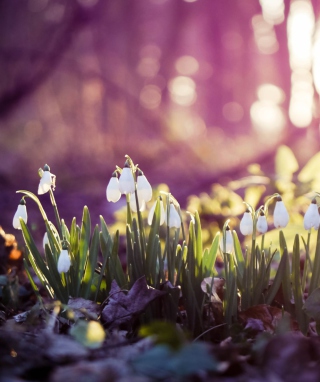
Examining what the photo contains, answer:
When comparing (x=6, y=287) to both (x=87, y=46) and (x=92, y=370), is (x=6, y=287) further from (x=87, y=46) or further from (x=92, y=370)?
(x=87, y=46)

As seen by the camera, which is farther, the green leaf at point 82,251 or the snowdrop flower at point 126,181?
the green leaf at point 82,251

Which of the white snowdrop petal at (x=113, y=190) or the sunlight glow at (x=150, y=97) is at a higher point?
the sunlight glow at (x=150, y=97)

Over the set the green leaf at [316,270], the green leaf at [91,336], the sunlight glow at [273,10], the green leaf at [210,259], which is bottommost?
the green leaf at [91,336]

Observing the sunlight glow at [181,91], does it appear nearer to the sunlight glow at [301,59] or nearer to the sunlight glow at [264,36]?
the sunlight glow at [264,36]

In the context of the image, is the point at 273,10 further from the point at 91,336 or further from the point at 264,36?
the point at 91,336

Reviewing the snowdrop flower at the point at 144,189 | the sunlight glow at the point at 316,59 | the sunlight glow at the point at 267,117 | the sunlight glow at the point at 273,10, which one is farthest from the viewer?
the sunlight glow at the point at 267,117

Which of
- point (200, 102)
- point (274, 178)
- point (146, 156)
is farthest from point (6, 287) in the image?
point (200, 102)

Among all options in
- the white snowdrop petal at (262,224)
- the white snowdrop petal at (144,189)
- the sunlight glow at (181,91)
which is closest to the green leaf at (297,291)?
the white snowdrop petal at (262,224)

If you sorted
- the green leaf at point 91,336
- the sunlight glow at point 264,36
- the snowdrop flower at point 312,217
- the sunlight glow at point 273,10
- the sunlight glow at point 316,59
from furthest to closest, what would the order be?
the sunlight glow at point 264,36, the sunlight glow at point 273,10, the sunlight glow at point 316,59, the snowdrop flower at point 312,217, the green leaf at point 91,336
